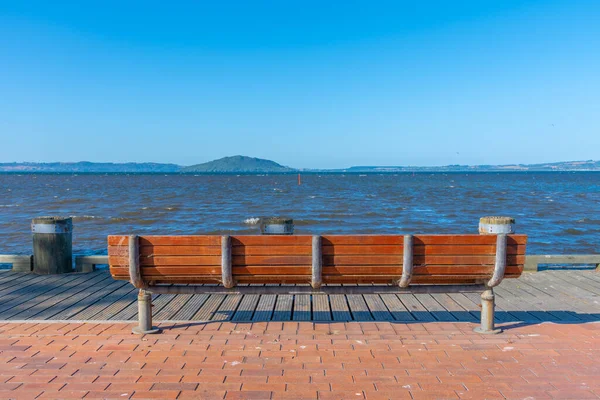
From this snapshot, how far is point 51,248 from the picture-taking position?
7.41m

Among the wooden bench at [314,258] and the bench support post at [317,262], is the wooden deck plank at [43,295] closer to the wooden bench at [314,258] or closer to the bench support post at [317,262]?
the wooden bench at [314,258]

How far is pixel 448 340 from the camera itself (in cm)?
441

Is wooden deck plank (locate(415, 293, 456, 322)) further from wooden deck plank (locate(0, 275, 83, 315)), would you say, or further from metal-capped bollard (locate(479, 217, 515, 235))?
wooden deck plank (locate(0, 275, 83, 315))

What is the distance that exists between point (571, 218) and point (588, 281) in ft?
70.9

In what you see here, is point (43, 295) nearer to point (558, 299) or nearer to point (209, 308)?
point (209, 308)

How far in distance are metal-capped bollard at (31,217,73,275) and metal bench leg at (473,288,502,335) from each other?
5.66m

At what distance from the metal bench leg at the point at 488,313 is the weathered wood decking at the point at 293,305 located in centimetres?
46

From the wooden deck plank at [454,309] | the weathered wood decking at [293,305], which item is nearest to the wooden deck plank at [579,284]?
the weathered wood decking at [293,305]

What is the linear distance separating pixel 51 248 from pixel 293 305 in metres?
3.91

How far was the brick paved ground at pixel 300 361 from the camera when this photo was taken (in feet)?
11.2

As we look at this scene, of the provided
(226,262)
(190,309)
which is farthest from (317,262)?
(190,309)

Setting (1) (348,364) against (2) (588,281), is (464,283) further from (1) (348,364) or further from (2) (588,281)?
(2) (588,281)

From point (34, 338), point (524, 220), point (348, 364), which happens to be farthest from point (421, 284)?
point (524, 220)

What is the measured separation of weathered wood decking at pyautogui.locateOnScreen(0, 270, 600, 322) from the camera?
5.26 m
